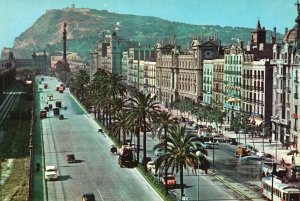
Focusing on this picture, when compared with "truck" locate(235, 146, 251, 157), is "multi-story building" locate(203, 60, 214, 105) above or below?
above

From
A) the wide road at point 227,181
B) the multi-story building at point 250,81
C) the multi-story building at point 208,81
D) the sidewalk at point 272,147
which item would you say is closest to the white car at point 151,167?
the wide road at point 227,181

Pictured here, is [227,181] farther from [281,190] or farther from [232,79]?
[232,79]

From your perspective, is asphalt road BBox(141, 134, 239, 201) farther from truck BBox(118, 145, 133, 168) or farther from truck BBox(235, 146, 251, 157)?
truck BBox(235, 146, 251, 157)

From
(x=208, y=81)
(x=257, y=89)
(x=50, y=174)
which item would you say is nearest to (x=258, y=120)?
(x=257, y=89)

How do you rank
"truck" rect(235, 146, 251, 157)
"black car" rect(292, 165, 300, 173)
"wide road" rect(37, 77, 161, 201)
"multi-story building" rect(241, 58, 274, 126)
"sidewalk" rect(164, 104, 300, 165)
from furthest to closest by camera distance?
"multi-story building" rect(241, 58, 274, 126), "truck" rect(235, 146, 251, 157), "sidewalk" rect(164, 104, 300, 165), "black car" rect(292, 165, 300, 173), "wide road" rect(37, 77, 161, 201)

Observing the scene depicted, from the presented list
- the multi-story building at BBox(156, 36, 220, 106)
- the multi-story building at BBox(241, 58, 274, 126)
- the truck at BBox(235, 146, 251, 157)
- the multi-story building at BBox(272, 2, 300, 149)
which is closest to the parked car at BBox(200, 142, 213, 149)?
the truck at BBox(235, 146, 251, 157)

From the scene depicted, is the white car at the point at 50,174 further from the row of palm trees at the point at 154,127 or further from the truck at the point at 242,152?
the truck at the point at 242,152
